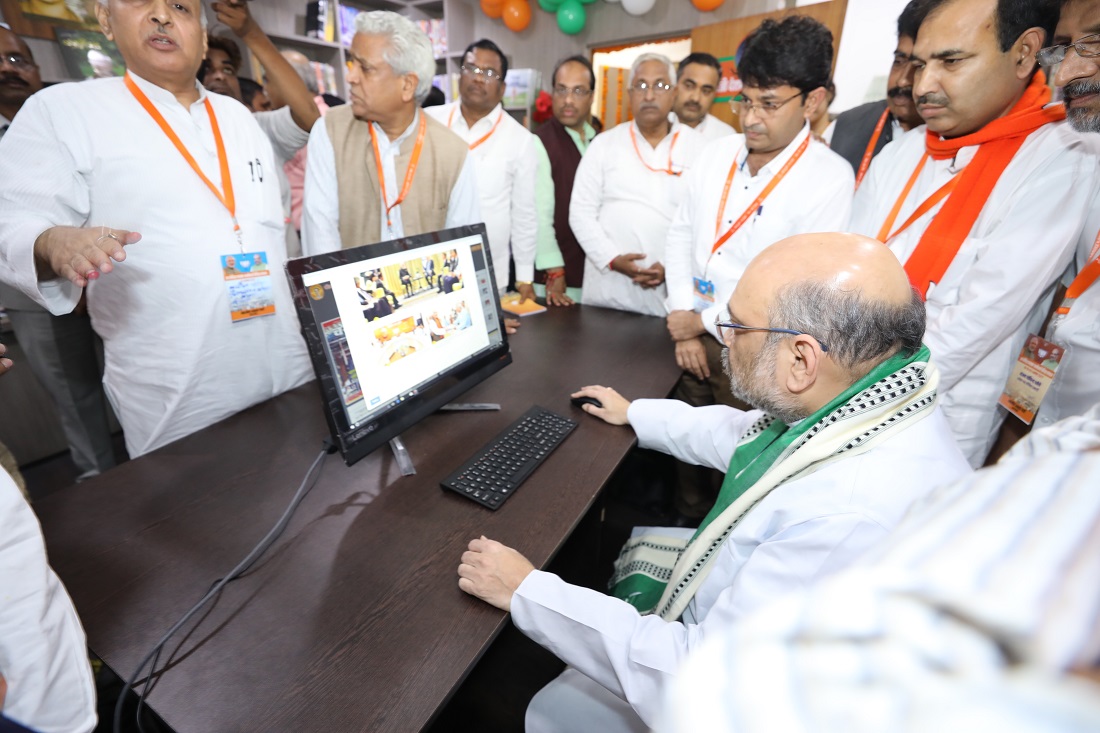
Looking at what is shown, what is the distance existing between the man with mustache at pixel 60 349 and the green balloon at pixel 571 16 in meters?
4.32

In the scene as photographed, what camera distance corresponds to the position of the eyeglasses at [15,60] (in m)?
2.16

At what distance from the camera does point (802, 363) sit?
3.19 feet

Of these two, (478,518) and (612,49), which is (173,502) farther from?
(612,49)

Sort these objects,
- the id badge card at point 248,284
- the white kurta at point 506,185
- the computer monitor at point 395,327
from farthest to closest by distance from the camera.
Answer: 1. the white kurta at point 506,185
2. the id badge card at point 248,284
3. the computer monitor at point 395,327

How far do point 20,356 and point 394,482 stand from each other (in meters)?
3.01

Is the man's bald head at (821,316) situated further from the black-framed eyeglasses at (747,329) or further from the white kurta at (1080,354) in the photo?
the white kurta at (1080,354)

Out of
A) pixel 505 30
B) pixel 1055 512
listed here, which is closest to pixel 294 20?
pixel 505 30

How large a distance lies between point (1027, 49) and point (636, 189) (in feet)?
5.36

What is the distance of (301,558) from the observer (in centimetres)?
96

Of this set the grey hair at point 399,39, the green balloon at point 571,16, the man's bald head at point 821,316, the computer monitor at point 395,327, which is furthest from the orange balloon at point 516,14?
the man's bald head at point 821,316

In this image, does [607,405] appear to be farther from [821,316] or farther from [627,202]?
[627,202]

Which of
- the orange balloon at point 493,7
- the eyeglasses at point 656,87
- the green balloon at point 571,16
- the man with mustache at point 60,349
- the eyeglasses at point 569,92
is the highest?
the orange balloon at point 493,7

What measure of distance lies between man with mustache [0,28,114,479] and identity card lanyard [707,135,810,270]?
293 centimetres

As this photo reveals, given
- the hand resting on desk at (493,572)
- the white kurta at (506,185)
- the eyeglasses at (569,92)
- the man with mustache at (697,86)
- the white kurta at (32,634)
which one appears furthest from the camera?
the eyeglasses at (569,92)
